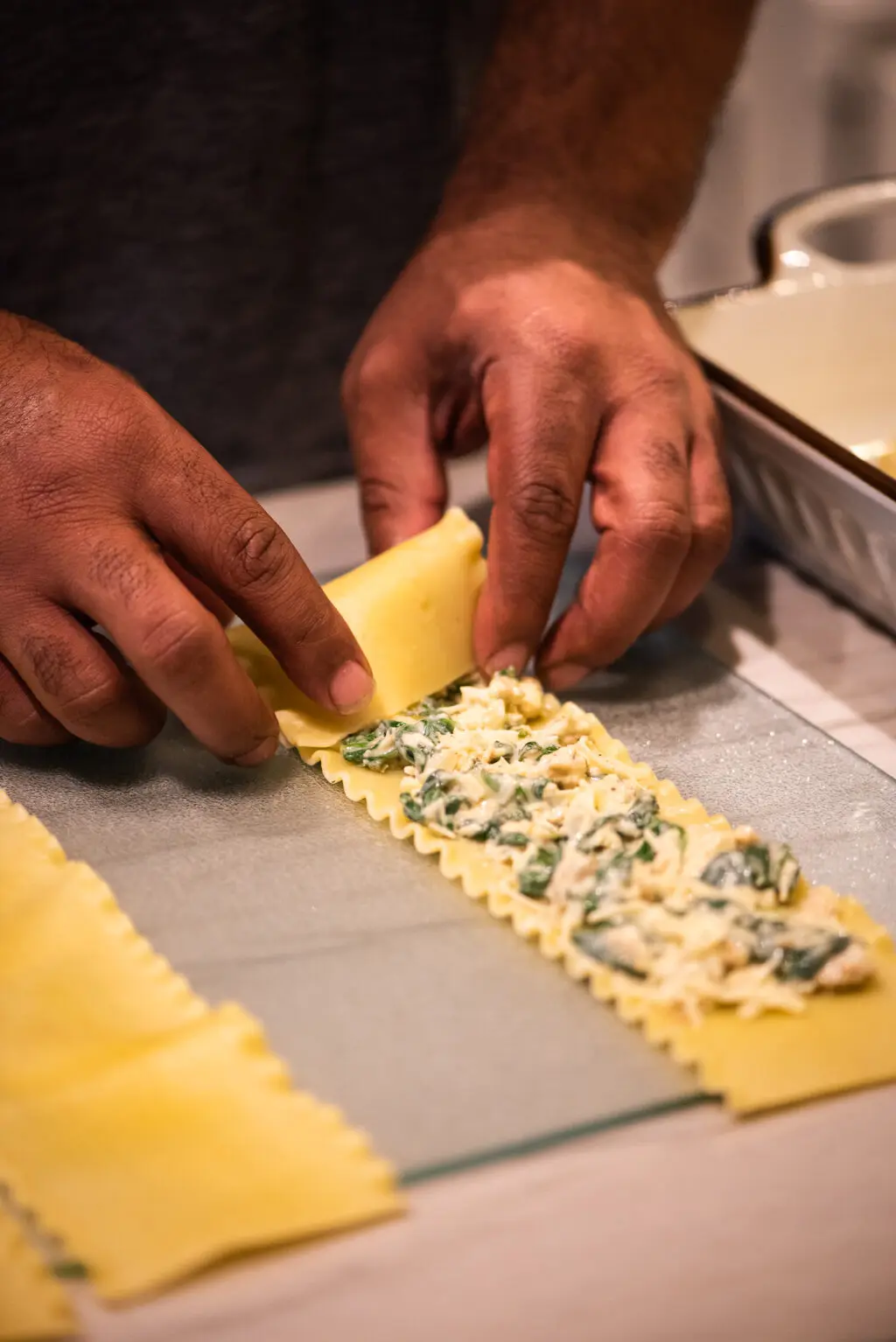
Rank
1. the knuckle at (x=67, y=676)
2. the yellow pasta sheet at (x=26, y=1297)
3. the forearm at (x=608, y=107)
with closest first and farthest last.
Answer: the yellow pasta sheet at (x=26, y=1297)
the knuckle at (x=67, y=676)
the forearm at (x=608, y=107)

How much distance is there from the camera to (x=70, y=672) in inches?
74.1

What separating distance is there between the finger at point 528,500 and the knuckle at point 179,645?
21.8 inches

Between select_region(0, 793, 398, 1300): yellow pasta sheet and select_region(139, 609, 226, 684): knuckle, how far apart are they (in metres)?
0.37

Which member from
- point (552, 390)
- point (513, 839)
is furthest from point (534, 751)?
point (552, 390)

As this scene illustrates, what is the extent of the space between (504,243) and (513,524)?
68 centimetres

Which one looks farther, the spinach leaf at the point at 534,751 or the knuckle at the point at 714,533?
the knuckle at the point at 714,533

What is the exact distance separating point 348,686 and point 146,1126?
78 cm

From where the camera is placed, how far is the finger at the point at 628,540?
7.16 feet

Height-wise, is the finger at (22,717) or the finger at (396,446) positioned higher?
the finger at (396,446)

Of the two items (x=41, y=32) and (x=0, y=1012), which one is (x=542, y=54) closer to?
(x=41, y=32)

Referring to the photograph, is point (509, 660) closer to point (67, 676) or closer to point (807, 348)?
point (67, 676)

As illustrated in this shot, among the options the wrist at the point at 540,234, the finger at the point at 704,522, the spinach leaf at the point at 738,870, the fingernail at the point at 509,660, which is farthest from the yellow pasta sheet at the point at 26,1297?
the wrist at the point at 540,234

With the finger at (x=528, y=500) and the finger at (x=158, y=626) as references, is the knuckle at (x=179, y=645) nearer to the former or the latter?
the finger at (x=158, y=626)

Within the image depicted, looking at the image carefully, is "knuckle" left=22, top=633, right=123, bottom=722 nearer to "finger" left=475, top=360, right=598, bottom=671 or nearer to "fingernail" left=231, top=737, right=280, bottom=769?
"fingernail" left=231, top=737, right=280, bottom=769
